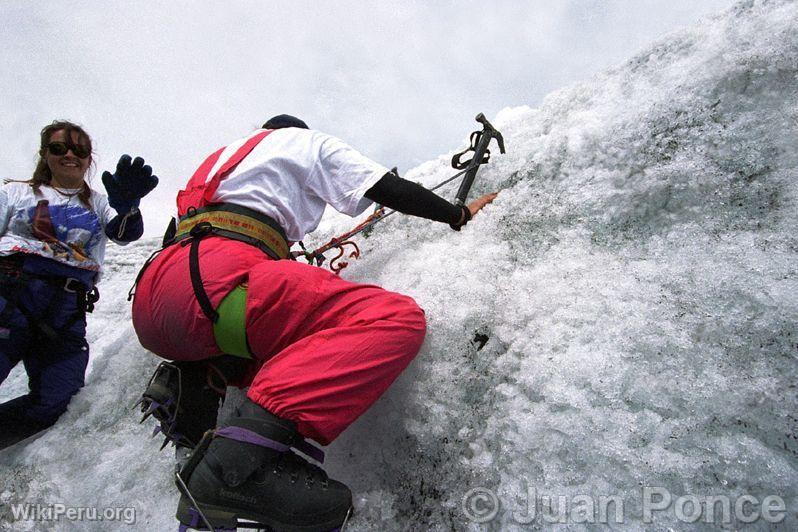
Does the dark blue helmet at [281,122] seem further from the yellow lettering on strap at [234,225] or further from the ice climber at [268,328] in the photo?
the yellow lettering on strap at [234,225]

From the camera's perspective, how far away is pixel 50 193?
132 inches

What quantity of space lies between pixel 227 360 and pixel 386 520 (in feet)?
3.63

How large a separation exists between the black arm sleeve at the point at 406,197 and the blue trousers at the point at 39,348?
258cm

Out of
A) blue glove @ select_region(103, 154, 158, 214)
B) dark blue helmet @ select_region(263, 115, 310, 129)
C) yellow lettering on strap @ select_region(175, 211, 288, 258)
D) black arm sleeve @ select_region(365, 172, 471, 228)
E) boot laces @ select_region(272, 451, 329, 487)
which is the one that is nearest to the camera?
boot laces @ select_region(272, 451, 329, 487)

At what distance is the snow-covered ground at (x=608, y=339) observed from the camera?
1.40m

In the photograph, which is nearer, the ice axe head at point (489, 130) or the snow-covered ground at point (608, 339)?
the snow-covered ground at point (608, 339)

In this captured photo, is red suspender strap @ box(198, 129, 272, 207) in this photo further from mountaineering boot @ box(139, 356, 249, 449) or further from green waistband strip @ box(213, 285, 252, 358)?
mountaineering boot @ box(139, 356, 249, 449)

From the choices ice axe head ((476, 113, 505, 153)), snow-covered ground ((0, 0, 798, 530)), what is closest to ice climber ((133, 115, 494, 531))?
snow-covered ground ((0, 0, 798, 530))

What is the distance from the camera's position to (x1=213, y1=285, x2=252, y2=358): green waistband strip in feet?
5.80

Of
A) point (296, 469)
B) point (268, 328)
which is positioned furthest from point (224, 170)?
point (296, 469)

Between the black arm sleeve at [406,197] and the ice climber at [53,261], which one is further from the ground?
the black arm sleeve at [406,197]

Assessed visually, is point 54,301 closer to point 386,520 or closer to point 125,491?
point 125,491

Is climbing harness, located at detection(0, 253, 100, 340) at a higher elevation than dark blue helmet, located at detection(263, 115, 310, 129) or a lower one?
lower

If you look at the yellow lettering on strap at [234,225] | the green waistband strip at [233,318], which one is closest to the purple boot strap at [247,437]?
the green waistband strip at [233,318]
